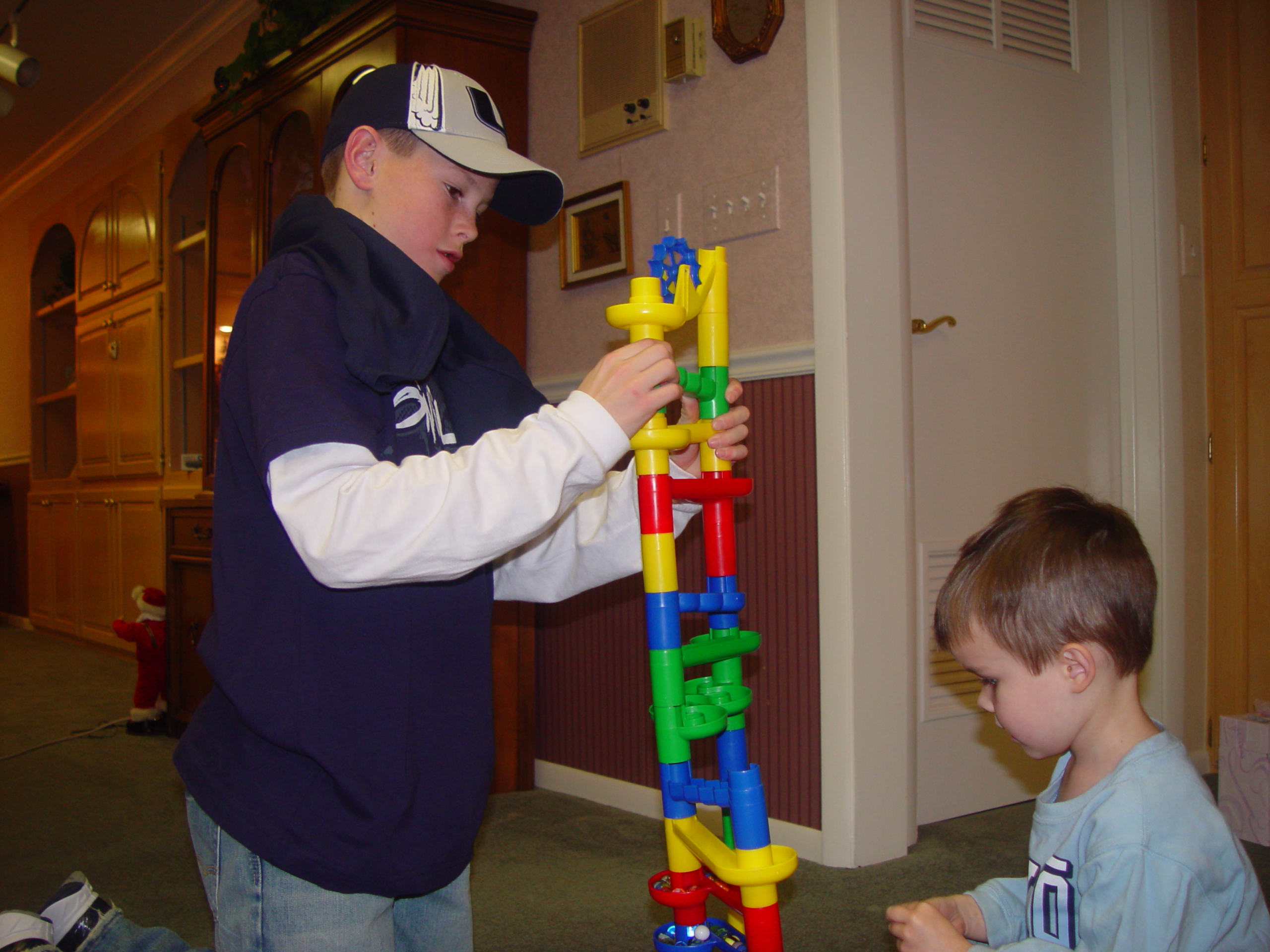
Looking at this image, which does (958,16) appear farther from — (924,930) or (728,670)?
(924,930)

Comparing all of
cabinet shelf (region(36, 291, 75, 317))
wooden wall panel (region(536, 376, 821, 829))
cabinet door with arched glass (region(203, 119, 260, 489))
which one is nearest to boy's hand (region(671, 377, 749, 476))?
wooden wall panel (region(536, 376, 821, 829))

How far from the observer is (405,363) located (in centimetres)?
88

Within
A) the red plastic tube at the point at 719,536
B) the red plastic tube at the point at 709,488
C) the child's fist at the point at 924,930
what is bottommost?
the child's fist at the point at 924,930

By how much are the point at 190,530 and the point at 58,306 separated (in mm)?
3598

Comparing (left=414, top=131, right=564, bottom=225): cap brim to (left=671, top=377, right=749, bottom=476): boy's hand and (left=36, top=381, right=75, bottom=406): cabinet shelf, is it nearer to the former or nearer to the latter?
(left=671, top=377, right=749, bottom=476): boy's hand

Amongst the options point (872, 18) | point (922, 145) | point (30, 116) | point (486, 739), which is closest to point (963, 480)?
point (922, 145)

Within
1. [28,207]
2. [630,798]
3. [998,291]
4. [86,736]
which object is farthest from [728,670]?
[28,207]

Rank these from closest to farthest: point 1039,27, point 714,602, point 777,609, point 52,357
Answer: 1. point 714,602
2. point 777,609
3. point 1039,27
4. point 52,357

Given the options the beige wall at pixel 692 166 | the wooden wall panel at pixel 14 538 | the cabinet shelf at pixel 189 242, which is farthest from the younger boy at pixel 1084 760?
the wooden wall panel at pixel 14 538

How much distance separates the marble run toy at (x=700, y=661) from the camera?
864 millimetres

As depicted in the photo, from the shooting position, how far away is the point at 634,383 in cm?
81

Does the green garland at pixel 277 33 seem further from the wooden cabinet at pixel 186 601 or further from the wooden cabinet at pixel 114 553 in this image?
the wooden cabinet at pixel 114 553

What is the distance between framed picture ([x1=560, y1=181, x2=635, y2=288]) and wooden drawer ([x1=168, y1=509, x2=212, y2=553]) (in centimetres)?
135

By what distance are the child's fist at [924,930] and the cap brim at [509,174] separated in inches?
32.6
